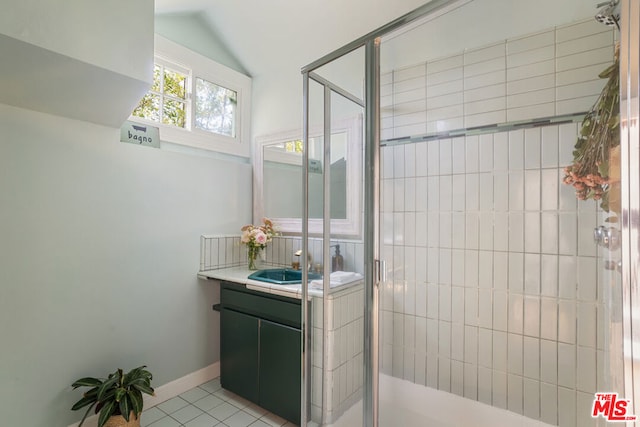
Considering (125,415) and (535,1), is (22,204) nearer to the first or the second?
(125,415)

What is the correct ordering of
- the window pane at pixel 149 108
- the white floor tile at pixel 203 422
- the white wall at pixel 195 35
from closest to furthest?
1. the white floor tile at pixel 203 422
2. the window pane at pixel 149 108
3. the white wall at pixel 195 35

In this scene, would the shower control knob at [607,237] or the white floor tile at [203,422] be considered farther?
the white floor tile at [203,422]

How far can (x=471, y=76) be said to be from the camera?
1.55 metres

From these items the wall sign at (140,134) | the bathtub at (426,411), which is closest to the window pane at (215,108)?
the wall sign at (140,134)

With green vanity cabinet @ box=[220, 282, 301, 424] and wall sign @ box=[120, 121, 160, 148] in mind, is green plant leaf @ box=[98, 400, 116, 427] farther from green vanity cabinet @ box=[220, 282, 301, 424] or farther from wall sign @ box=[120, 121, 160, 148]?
wall sign @ box=[120, 121, 160, 148]

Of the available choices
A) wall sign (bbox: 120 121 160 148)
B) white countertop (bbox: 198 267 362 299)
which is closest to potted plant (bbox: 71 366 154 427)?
white countertop (bbox: 198 267 362 299)

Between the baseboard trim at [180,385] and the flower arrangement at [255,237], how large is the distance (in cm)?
86

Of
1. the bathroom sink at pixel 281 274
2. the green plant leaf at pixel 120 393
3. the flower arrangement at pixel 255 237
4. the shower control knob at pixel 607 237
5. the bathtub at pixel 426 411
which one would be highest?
the shower control knob at pixel 607 237

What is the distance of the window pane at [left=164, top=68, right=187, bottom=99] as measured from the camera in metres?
2.13

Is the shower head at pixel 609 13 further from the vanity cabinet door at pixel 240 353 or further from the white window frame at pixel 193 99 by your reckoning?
the white window frame at pixel 193 99

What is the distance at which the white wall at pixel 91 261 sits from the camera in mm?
1436

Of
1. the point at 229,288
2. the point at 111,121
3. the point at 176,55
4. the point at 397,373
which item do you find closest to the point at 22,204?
the point at 111,121

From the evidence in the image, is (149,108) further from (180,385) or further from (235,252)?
(180,385)

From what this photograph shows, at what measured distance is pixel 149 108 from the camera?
2.02 meters
